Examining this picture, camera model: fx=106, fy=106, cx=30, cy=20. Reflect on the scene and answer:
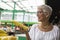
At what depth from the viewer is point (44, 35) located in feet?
2.51

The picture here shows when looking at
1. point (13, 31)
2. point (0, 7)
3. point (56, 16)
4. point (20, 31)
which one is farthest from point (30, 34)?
point (0, 7)

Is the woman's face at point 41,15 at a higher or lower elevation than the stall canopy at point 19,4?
lower

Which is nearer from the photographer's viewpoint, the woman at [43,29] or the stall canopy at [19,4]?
the woman at [43,29]

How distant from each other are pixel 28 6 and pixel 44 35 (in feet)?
1.14

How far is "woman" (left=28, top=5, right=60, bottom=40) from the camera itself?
2.46 ft

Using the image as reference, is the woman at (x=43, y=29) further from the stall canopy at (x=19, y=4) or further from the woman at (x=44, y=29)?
the stall canopy at (x=19, y=4)

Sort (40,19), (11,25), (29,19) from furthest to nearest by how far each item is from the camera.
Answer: (29,19)
(11,25)
(40,19)

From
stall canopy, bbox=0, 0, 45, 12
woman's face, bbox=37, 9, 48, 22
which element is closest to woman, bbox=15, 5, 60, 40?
woman's face, bbox=37, 9, 48, 22

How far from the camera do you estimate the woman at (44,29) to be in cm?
75

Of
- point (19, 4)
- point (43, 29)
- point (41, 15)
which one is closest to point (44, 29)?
point (43, 29)

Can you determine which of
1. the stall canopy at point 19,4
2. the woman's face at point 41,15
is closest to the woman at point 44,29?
the woman's face at point 41,15

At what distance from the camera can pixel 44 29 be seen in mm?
788

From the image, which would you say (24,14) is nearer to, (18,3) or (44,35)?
(18,3)

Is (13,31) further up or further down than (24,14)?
further down
